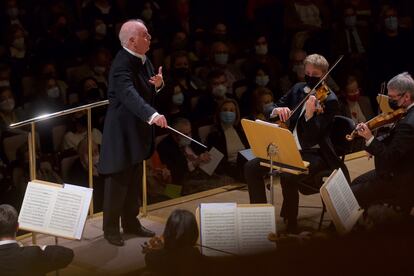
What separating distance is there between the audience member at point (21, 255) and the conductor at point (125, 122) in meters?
0.91

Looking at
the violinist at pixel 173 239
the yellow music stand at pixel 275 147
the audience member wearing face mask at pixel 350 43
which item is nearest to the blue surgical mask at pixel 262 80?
the audience member wearing face mask at pixel 350 43

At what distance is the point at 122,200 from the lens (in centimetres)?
385

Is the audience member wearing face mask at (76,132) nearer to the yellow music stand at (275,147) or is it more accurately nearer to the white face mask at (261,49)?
the yellow music stand at (275,147)

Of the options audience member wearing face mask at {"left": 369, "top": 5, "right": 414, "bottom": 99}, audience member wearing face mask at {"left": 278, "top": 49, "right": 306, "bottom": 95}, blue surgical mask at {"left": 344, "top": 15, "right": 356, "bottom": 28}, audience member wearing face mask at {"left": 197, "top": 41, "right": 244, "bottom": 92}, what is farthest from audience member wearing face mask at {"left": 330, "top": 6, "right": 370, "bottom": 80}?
audience member wearing face mask at {"left": 197, "top": 41, "right": 244, "bottom": 92}

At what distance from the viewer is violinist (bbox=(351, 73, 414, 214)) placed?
12.2ft

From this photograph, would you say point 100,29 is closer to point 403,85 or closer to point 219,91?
point 219,91

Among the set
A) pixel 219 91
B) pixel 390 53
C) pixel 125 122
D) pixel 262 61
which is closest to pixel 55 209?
pixel 125 122

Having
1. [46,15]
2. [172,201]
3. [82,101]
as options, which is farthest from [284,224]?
[46,15]

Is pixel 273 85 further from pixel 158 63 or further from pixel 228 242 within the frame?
pixel 228 242

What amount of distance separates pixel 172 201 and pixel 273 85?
2.69 m

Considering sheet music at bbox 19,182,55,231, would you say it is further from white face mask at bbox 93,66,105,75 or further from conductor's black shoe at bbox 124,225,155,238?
white face mask at bbox 93,66,105,75

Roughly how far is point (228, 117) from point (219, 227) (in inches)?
100

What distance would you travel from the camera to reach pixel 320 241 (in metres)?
1.07

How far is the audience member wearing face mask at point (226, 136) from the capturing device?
577 cm
